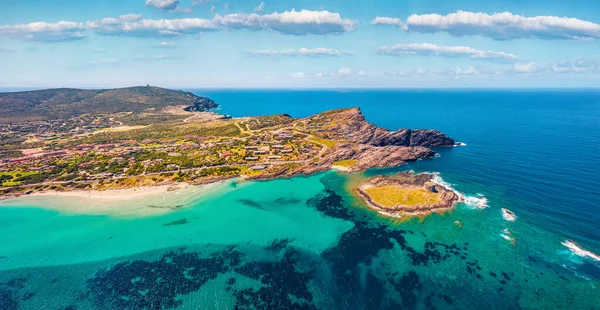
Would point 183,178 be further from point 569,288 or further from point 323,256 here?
point 569,288

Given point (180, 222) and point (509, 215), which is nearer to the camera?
point (509, 215)

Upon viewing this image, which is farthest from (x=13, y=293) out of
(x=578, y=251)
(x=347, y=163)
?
(x=578, y=251)

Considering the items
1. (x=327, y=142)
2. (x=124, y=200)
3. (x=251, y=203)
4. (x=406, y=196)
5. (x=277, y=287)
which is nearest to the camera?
(x=277, y=287)

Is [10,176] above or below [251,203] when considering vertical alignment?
above

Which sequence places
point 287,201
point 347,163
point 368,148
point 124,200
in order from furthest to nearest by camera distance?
point 368,148
point 347,163
point 124,200
point 287,201

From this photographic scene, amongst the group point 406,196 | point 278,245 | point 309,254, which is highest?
point 406,196

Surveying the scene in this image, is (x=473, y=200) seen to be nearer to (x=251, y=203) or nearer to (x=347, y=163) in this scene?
(x=347, y=163)

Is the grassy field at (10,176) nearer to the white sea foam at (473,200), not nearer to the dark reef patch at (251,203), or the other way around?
the dark reef patch at (251,203)

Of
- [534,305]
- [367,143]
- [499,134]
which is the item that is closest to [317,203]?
[534,305]
